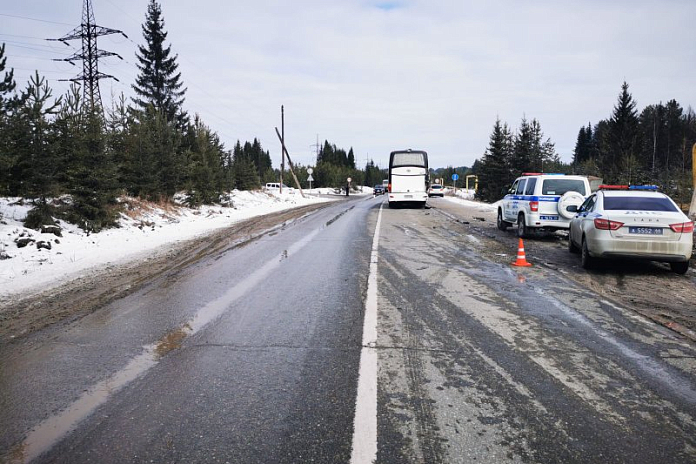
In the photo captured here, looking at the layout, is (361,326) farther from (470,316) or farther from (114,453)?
(114,453)

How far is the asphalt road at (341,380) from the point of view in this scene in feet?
9.20

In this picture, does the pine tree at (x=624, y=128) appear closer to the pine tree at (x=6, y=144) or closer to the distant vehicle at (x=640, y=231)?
the distant vehicle at (x=640, y=231)

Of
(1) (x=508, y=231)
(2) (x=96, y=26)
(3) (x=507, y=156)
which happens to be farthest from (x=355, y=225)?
(3) (x=507, y=156)

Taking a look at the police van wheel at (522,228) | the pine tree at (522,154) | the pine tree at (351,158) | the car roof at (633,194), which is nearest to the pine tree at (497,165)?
the pine tree at (522,154)

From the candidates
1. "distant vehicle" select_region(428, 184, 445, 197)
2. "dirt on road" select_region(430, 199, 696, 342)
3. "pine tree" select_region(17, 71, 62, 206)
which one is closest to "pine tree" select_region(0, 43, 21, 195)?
"pine tree" select_region(17, 71, 62, 206)

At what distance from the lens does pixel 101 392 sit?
11.5 feet

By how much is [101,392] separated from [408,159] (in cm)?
2783

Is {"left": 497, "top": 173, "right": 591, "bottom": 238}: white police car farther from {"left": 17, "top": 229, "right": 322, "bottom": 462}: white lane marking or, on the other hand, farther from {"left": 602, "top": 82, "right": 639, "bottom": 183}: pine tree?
{"left": 602, "top": 82, "right": 639, "bottom": 183}: pine tree

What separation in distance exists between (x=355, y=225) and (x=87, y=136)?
30.8 ft

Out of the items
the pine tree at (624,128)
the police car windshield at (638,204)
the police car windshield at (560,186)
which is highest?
the pine tree at (624,128)

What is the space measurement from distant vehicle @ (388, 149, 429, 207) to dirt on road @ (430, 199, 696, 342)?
16.2 metres

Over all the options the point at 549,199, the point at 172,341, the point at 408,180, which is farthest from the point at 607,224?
the point at 408,180

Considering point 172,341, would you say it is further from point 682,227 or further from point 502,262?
point 682,227

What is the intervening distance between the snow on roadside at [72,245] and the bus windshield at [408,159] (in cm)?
1526
